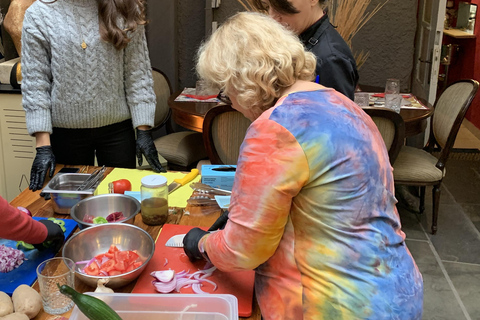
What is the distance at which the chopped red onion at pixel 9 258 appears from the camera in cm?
126

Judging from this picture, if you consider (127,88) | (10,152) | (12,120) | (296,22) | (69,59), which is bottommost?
(10,152)

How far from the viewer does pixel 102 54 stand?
6.19 feet

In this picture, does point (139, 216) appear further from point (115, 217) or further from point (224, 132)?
point (224, 132)

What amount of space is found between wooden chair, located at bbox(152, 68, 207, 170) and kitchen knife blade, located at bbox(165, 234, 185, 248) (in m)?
2.03

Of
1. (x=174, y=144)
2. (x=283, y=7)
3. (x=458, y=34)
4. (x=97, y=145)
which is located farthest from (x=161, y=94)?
(x=458, y=34)

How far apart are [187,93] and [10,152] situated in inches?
51.8

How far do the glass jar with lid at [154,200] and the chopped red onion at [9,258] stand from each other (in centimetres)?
38

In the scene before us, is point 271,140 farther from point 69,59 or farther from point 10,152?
point 10,152

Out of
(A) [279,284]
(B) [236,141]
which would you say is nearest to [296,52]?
(A) [279,284]

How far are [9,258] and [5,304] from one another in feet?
0.77

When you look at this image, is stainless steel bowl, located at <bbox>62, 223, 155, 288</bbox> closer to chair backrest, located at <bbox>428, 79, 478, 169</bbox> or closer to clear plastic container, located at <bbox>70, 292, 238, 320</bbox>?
clear plastic container, located at <bbox>70, 292, 238, 320</bbox>

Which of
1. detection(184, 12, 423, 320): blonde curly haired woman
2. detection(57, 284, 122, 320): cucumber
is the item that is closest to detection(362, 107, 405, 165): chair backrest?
detection(184, 12, 423, 320): blonde curly haired woman

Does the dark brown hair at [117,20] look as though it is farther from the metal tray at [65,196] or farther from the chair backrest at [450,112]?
the chair backrest at [450,112]

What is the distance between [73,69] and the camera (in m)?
1.87
